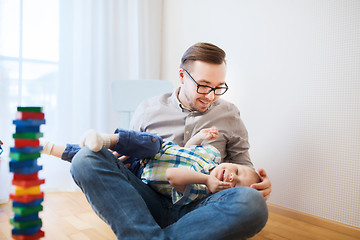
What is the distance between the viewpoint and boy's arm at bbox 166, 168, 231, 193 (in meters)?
1.13

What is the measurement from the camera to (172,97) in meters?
1.69

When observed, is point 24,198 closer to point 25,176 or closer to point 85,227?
point 25,176

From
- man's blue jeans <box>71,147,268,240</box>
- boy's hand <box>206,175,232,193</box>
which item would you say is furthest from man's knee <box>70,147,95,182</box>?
boy's hand <box>206,175,232,193</box>

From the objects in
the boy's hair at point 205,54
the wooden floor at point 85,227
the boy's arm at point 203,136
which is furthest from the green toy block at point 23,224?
the boy's hair at point 205,54

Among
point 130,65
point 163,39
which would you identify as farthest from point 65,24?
point 163,39

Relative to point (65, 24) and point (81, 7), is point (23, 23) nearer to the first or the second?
point (65, 24)

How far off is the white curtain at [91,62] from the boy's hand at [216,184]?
1.73 m

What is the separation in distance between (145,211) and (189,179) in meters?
0.20

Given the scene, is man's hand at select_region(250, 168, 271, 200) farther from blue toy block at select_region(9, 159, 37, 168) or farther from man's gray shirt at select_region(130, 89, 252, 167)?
blue toy block at select_region(9, 159, 37, 168)

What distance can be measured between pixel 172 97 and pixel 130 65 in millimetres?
1347

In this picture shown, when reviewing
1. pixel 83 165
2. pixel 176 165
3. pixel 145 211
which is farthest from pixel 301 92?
pixel 83 165

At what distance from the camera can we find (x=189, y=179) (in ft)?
3.71

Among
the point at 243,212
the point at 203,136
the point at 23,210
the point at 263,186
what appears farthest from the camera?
the point at 203,136

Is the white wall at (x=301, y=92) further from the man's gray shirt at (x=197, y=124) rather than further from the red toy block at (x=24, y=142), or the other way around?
the red toy block at (x=24, y=142)
